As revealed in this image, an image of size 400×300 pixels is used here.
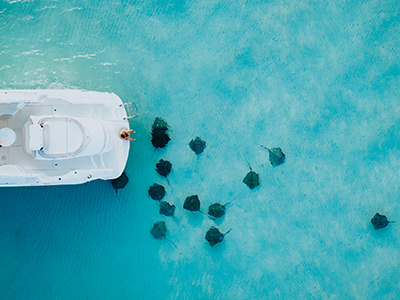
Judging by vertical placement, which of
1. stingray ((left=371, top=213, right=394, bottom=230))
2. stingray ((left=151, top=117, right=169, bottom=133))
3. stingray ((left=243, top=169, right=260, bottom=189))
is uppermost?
stingray ((left=371, top=213, right=394, bottom=230))

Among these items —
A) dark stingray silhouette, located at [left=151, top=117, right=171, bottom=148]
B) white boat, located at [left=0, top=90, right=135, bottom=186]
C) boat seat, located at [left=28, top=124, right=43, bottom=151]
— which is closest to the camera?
boat seat, located at [left=28, top=124, right=43, bottom=151]

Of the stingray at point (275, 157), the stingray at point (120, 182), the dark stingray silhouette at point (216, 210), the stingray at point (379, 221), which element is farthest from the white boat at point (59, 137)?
the stingray at point (379, 221)

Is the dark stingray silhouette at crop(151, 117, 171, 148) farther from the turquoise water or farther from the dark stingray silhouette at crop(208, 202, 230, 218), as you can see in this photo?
the dark stingray silhouette at crop(208, 202, 230, 218)

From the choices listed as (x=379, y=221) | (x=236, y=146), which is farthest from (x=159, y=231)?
(x=379, y=221)

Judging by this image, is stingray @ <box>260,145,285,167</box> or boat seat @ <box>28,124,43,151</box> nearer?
boat seat @ <box>28,124,43,151</box>

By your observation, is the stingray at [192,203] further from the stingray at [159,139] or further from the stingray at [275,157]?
the stingray at [275,157]

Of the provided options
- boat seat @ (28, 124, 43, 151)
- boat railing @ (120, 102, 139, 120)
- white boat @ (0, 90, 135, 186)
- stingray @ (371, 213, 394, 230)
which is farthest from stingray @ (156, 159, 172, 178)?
stingray @ (371, 213, 394, 230)

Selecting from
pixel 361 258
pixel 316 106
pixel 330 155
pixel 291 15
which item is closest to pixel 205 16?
pixel 291 15
